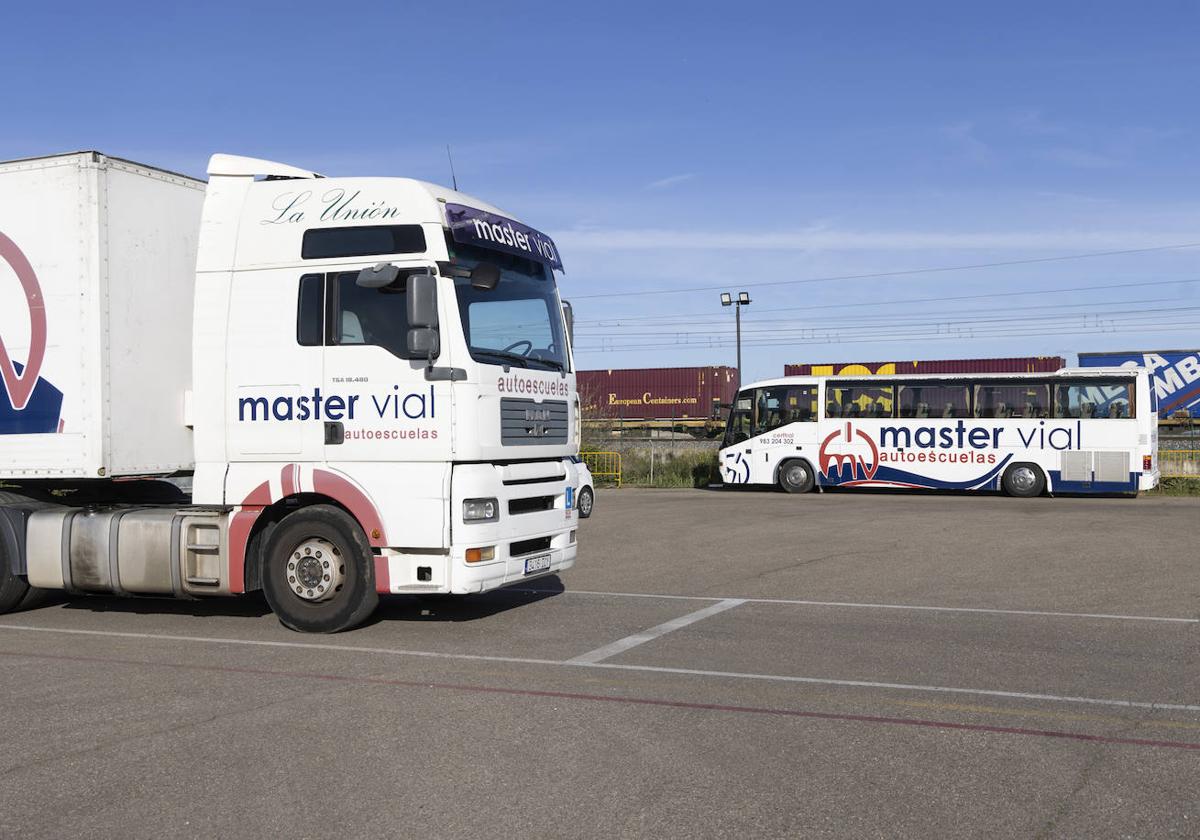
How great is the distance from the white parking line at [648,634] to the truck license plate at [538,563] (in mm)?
921

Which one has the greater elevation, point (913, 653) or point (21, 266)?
point (21, 266)

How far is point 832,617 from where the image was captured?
31.7 feet

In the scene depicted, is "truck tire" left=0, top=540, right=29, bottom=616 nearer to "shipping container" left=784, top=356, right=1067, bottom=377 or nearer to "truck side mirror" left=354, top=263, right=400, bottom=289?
"truck side mirror" left=354, top=263, right=400, bottom=289

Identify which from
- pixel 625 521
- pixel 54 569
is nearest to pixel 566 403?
pixel 54 569

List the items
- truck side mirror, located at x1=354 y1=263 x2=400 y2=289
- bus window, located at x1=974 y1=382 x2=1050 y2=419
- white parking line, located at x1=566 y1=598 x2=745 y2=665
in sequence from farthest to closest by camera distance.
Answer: bus window, located at x1=974 y1=382 x2=1050 y2=419
truck side mirror, located at x1=354 y1=263 x2=400 y2=289
white parking line, located at x1=566 y1=598 x2=745 y2=665

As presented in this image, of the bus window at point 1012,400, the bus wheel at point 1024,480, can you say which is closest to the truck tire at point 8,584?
the bus window at point 1012,400

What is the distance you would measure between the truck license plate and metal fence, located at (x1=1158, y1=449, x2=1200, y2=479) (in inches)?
922

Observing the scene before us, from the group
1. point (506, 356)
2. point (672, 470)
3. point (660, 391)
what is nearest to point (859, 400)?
point (672, 470)

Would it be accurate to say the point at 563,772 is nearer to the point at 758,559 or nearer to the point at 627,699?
the point at 627,699

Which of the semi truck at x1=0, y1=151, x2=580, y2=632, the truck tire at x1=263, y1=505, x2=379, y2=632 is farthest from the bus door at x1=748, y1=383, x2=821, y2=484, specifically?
the truck tire at x1=263, y1=505, x2=379, y2=632

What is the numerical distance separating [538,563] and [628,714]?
2.95 meters

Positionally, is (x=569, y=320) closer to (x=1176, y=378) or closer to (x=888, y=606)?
(x=888, y=606)

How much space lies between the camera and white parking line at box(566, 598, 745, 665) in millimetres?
7891

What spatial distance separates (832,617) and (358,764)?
17.4 feet
